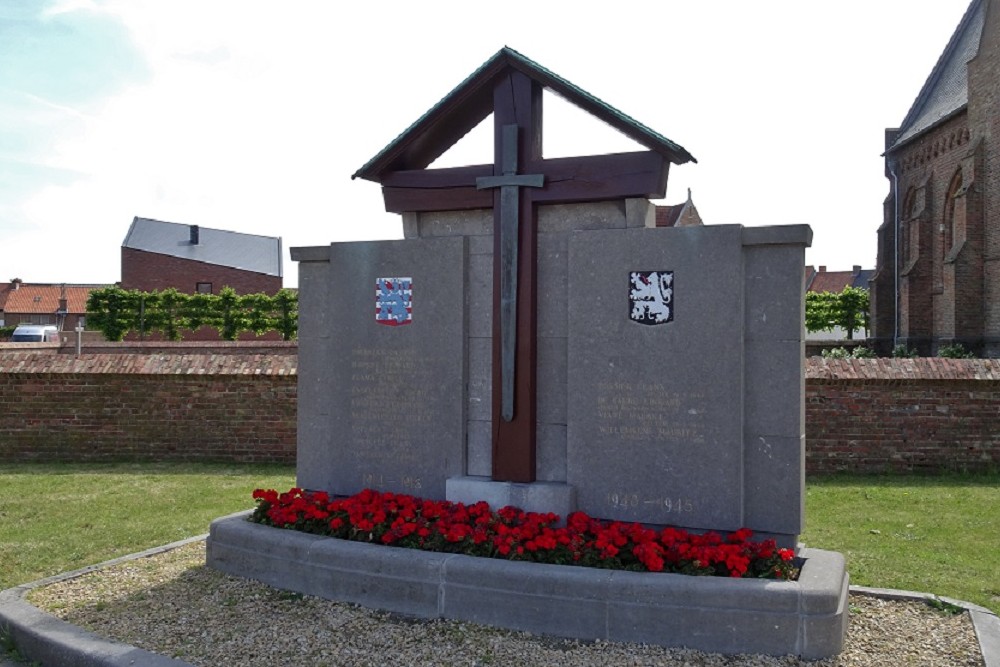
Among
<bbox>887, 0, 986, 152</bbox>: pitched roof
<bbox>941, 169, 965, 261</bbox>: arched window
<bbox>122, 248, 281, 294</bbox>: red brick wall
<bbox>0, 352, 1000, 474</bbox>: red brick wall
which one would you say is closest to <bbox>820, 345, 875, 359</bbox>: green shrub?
<bbox>941, 169, 965, 261</bbox>: arched window

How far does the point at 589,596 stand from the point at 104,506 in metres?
5.79

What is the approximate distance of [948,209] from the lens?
87.7ft

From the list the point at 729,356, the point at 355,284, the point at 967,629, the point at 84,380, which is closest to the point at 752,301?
the point at 729,356

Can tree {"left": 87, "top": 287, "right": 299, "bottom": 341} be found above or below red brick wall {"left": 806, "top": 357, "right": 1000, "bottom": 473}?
above

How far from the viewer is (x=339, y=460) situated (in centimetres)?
654

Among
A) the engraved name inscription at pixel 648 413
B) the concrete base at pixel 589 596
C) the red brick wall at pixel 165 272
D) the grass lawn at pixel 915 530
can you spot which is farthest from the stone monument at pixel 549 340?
the red brick wall at pixel 165 272

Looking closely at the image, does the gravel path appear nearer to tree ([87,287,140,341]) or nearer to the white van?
tree ([87,287,140,341])

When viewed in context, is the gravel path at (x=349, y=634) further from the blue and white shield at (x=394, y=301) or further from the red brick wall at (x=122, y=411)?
the red brick wall at (x=122, y=411)

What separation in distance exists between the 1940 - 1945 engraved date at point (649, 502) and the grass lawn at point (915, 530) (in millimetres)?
1482

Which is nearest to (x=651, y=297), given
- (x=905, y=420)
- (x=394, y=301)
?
(x=394, y=301)

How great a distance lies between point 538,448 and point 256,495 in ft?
6.91

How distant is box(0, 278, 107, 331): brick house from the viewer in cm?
6988

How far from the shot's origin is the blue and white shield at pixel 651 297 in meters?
5.58

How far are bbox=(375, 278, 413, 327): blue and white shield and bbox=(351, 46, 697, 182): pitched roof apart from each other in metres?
0.85
